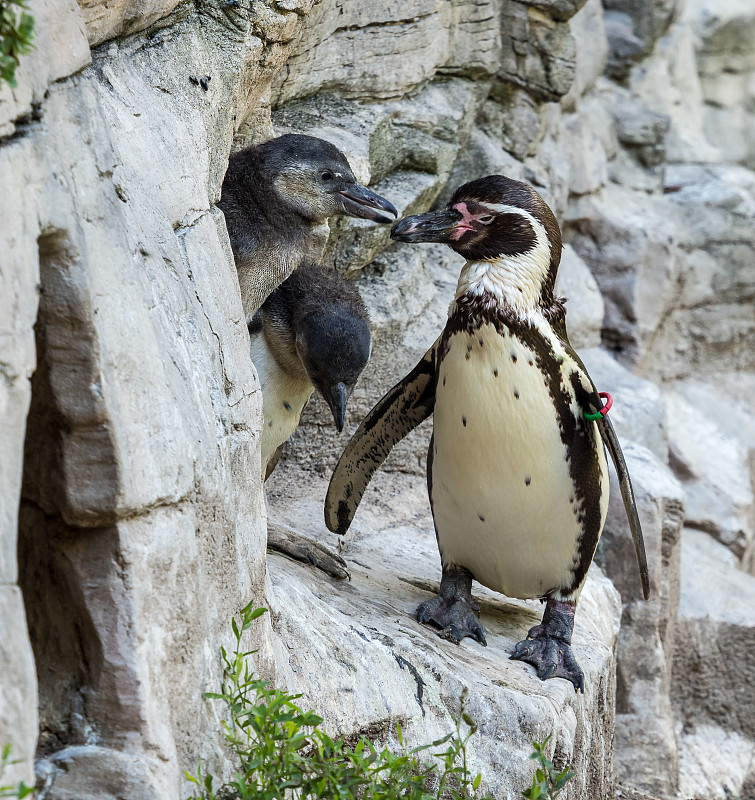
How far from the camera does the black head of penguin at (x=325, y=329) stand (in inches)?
134

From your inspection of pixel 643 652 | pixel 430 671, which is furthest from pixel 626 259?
pixel 430 671

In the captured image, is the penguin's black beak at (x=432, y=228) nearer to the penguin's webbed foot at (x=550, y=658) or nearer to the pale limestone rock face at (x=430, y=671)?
the pale limestone rock face at (x=430, y=671)

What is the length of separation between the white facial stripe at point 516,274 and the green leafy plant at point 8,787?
6.14 ft

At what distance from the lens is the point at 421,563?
393cm

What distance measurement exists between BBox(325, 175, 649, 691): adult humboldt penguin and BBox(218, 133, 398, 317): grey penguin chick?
403 mm

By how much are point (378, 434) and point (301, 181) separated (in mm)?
869

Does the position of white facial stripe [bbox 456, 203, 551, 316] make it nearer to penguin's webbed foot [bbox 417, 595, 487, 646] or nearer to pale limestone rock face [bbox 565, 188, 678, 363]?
penguin's webbed foot [bbox 417, 595, 487, 646]

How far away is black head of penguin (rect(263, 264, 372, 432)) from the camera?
340cm

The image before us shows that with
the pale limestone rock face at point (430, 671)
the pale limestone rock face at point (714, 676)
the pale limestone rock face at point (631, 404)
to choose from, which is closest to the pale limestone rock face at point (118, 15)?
the pale limestone rock face at point (430, 671)

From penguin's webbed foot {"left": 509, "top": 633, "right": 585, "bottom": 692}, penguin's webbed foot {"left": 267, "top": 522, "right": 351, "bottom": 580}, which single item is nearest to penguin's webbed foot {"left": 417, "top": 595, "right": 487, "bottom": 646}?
penguin's webbed foot {"left": 509, "top": 633, "right": 585, "bottom": 692}

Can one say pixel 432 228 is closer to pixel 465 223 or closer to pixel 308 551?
pixel 465 223

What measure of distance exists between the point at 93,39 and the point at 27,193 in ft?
2.43

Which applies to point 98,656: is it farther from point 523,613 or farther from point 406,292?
point 406,292

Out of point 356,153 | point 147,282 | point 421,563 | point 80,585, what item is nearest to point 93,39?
point 147,282
